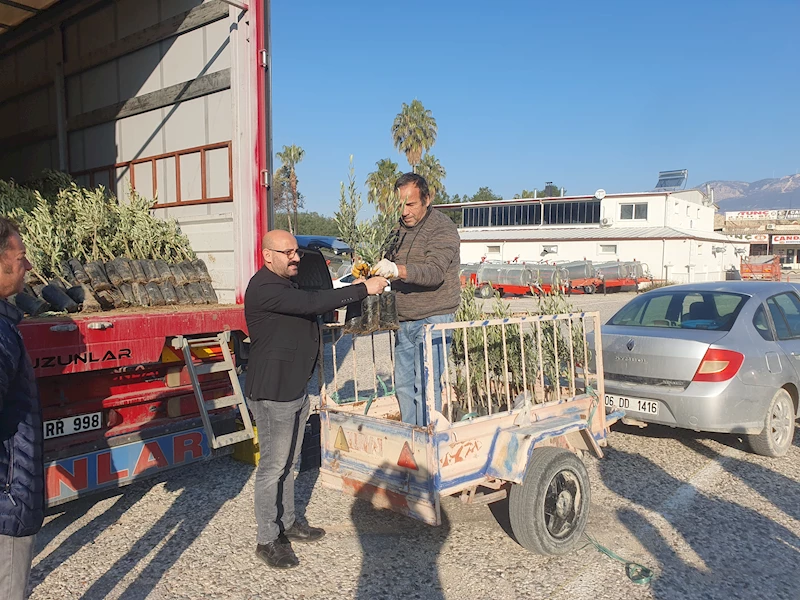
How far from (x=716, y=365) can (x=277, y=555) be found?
3.95m

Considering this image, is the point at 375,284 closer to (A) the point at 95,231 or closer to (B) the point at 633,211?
(A) the point at 95,231

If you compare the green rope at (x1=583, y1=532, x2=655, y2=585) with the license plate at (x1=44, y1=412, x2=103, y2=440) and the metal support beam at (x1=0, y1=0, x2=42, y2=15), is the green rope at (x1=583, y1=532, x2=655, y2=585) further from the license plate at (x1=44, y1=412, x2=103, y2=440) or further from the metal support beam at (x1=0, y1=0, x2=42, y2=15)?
the metal support beam at (x1=0, y1=0, x2=42, y2=15)

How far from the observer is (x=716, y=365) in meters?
5.53

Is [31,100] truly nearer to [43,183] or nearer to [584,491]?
[43,183]

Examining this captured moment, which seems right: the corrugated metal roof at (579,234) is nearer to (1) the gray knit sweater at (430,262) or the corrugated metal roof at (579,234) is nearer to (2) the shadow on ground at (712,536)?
(2) the shadow on ground at (712,536)

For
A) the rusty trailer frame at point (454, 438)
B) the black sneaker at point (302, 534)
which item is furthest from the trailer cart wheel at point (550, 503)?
the black sneaker at point (302, 534)

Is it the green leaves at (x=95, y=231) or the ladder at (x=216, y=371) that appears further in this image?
the green leaves at (x=95, y=231)

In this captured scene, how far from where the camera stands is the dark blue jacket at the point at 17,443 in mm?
2256

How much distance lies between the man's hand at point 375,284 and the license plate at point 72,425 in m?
2.11

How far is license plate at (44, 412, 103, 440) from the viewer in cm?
416

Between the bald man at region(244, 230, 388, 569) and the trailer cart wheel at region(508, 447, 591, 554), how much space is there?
1.41 meters

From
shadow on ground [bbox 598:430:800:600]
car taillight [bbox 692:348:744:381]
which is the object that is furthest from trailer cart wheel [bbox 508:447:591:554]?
car taillight [bbox 692:348:744:381]

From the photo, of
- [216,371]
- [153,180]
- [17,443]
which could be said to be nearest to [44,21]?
[153,180]

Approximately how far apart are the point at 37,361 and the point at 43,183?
446 cm
